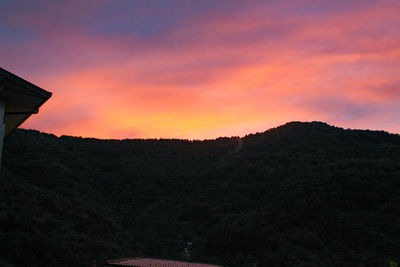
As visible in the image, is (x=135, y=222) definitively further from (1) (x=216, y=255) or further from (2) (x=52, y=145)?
(2) (x=52, y=145)

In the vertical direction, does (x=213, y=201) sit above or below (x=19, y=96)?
above

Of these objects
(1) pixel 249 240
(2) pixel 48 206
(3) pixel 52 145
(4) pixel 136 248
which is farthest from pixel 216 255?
(3) pixel 52 145

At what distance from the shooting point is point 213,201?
54.0 metres

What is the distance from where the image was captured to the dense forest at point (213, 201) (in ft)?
119

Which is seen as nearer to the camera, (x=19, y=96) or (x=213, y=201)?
(x=19, y=96)

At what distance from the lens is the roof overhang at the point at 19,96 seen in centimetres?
461

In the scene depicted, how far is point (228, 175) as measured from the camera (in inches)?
2403

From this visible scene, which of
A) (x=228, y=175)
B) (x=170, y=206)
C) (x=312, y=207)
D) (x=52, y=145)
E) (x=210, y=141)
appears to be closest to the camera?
(x=312, y=207)

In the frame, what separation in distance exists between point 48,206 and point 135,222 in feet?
44.2

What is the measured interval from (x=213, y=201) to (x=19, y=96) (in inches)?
1961

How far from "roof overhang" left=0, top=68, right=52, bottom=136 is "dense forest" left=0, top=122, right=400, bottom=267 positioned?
2169 cm

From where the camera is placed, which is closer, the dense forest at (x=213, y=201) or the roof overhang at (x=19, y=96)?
the roof overhang at (x=19, y=96)

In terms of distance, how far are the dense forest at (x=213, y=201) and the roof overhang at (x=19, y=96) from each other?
21688 millimetres

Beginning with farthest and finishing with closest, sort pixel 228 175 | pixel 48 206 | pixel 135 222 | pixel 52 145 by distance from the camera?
pixel 52 145
pixel 228 175
pixel 135 222
pixel 48 206
